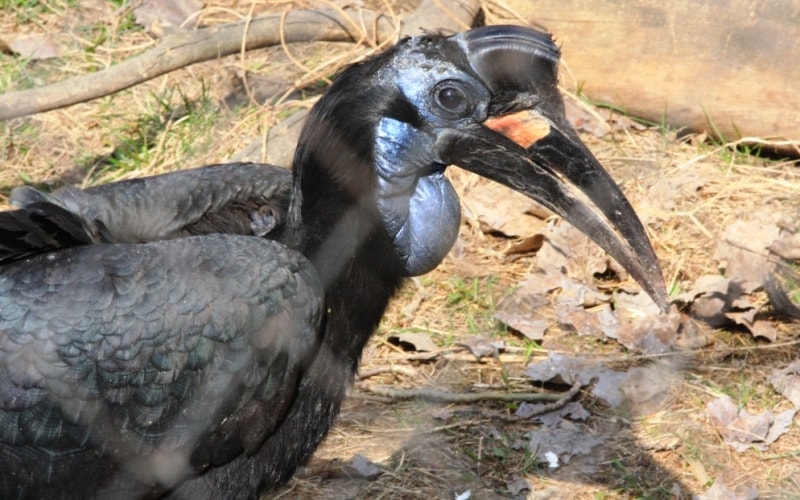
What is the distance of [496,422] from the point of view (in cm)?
458

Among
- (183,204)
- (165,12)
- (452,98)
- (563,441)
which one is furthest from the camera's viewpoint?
(165,12)

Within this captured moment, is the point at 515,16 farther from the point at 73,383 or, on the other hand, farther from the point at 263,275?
the point at 73,383

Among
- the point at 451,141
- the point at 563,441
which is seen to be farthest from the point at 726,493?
the point at 451,141

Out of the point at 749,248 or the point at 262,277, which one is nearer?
the point at 262,277

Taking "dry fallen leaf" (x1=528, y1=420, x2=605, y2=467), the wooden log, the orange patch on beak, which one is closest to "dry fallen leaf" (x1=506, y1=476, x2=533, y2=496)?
"dry fallen leaf" (x1=528, y1=420, x2=605, y2=467)

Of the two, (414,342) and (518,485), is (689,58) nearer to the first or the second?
(414,342)

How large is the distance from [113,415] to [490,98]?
1.40m

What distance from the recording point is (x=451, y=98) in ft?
11.0

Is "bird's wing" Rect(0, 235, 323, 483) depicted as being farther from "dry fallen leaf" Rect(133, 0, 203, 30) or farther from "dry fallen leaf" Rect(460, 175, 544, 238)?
"dry fallen leaf" Rect(133, 0, 203, 30)

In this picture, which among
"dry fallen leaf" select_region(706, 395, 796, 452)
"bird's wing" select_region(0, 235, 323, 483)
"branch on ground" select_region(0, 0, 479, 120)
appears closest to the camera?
"bird's wing" select_region(0, 235, 323, 483)

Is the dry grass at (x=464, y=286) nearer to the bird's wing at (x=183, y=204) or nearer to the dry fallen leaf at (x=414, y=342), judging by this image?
the dry fallen leaf at (x=414, y=342)

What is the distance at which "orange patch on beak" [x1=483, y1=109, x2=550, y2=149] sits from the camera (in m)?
3.35

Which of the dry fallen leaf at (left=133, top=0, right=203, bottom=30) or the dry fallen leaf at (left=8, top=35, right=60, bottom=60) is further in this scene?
the dry fallen leaf at (left=133, top=0, right=203, bottom=30)

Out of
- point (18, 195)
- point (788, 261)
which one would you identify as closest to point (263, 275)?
point (18, 195)
